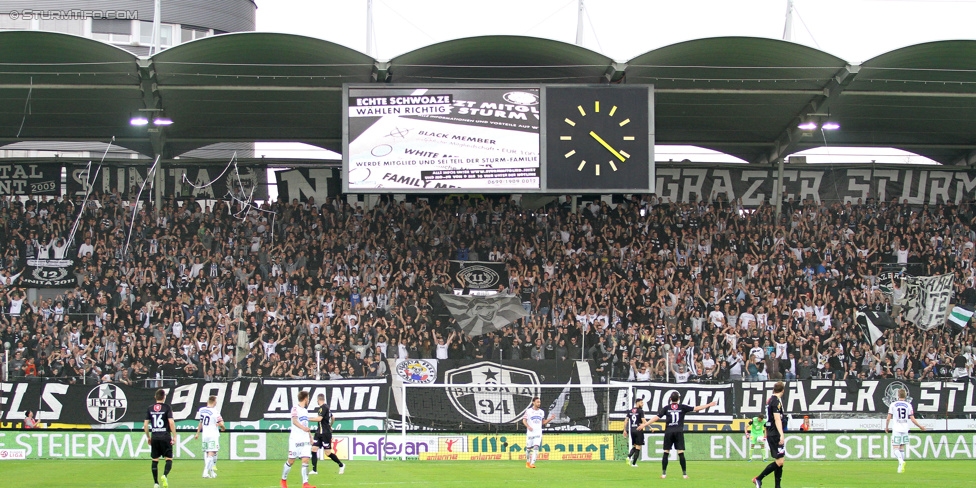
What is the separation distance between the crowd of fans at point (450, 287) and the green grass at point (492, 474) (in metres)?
6.61

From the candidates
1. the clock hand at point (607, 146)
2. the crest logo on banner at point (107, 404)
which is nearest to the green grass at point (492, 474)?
the crest logo on banner at point (107, 404)

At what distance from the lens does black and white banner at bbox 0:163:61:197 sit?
38.4 metres

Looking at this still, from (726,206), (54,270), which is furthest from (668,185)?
(54,270)

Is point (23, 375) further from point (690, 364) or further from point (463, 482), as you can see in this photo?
point (690, 364)

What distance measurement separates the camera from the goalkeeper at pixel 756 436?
25.8 m

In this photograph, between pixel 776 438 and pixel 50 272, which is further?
pixel 50 272

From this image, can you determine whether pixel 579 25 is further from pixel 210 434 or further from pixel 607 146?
pixel 210 434

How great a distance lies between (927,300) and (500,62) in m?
16.6

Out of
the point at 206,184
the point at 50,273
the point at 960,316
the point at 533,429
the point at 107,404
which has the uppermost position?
the point at 206,184

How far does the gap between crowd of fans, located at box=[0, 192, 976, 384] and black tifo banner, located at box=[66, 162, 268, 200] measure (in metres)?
0.74

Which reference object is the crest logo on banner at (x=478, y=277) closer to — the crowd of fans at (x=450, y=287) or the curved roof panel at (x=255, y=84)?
the crowd of fans at (x=450, y=287)

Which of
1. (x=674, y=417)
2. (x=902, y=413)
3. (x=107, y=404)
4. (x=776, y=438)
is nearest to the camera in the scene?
(x=776, y=438)

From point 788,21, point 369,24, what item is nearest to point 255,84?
point 369,24

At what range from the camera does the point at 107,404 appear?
2812 cm
